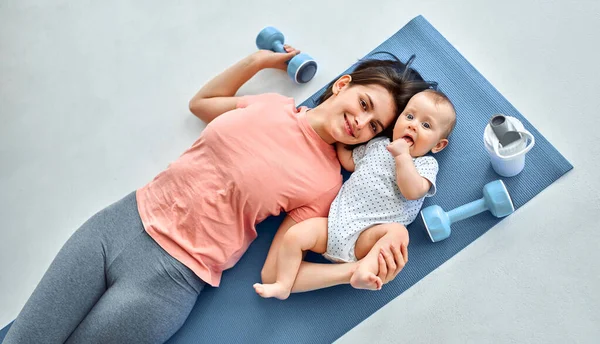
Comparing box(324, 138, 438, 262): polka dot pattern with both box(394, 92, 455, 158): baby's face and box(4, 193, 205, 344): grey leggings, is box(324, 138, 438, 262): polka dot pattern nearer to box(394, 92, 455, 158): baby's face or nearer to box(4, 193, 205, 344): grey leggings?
box(394, 92, 455, 158): baby's face

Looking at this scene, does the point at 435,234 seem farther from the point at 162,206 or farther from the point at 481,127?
the point at 162,206

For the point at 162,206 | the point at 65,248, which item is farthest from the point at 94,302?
the point at 162,206

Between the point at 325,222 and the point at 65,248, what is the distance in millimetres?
601

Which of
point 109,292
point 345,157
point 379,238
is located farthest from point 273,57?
point 109,292

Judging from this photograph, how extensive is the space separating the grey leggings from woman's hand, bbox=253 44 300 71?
0.55m

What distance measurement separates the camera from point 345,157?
1531 mm

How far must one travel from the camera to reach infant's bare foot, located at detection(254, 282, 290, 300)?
1371 millimetres

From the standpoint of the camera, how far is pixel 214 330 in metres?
1.49

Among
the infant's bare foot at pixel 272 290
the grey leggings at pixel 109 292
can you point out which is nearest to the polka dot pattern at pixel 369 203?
the infant's bare foot at pixel 272 290

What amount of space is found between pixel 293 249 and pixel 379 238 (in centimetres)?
20

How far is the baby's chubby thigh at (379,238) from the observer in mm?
1377

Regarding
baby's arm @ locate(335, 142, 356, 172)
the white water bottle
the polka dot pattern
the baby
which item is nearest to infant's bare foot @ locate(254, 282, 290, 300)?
the baby

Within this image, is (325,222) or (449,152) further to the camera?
(449,152)

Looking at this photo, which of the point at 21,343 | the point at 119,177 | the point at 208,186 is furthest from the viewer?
the point at 119,177
